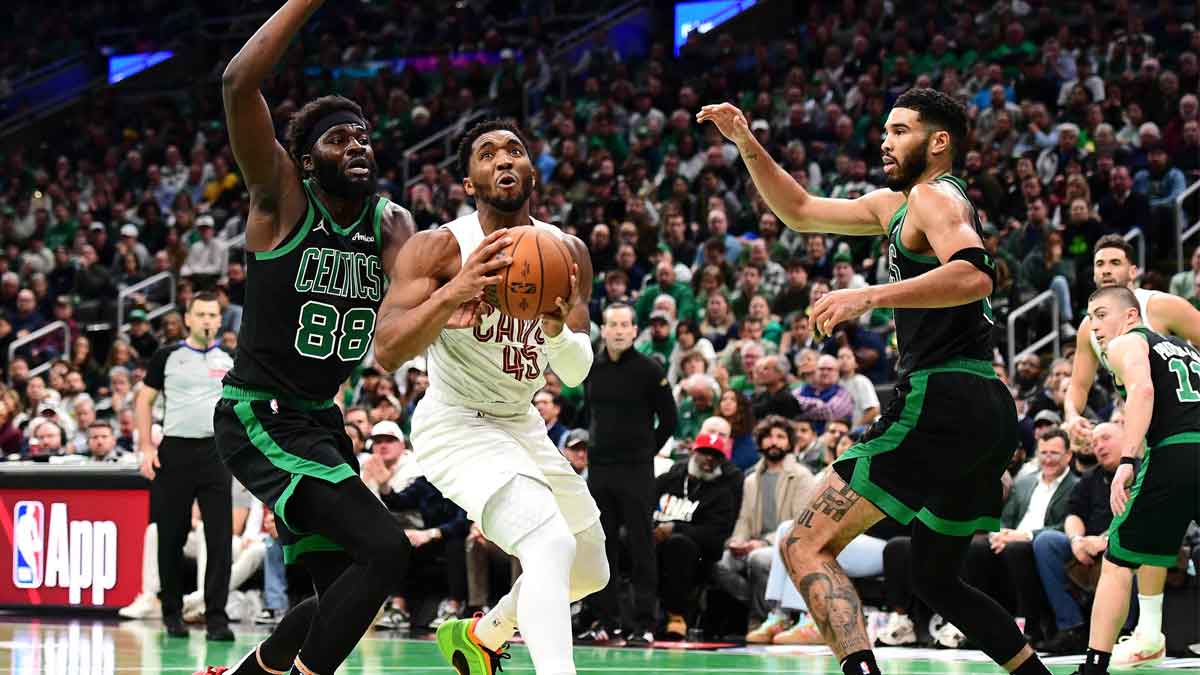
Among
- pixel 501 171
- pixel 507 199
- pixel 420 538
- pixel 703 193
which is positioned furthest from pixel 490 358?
pixel 703 193

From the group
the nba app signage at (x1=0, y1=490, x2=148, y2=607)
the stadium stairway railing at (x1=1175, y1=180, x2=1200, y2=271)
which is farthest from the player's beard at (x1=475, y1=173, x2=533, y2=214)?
the stadium stairway railing at (x1=1175, y1=180, x2=1200, y2=271)

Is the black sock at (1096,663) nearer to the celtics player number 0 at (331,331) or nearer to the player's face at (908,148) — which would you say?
the player's face at (908,148)

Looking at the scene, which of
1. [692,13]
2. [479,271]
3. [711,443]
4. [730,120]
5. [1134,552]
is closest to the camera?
[479,271]

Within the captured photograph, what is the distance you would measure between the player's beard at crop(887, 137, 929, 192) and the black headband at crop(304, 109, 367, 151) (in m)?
1.95

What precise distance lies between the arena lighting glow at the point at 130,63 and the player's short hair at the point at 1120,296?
25.0 m

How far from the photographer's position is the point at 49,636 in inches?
439

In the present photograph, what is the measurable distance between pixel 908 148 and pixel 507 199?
1.46 m

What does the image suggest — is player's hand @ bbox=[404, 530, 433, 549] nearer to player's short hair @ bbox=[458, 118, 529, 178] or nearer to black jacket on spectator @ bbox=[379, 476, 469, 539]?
black jacket on spectator @ bbox=[379, 476, 469, 539]

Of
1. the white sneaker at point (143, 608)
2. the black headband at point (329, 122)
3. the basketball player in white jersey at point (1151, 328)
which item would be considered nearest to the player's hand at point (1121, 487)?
the basketball player in white jersey at point (1151, 328)

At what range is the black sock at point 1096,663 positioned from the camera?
24.5ft

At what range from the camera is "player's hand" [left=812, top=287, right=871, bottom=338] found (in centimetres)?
528

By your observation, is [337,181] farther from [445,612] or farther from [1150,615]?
[445,612]

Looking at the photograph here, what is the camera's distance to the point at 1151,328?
804 cm

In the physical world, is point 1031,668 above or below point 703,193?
below
